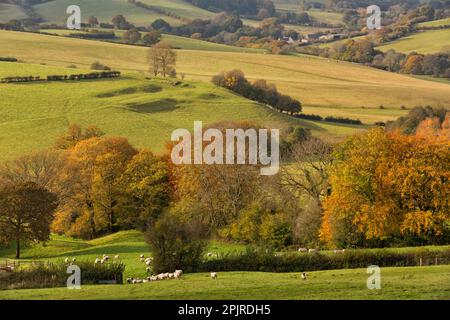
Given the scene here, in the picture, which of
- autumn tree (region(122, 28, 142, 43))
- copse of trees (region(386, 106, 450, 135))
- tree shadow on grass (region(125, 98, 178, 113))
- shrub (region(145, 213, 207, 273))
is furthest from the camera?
autumn tree (region(122, 28, 142, 43))

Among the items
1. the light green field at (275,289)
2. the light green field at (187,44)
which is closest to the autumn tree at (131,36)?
the light green field at (187,44)

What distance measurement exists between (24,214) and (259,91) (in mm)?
70850

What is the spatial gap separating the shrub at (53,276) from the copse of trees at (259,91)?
263 feet

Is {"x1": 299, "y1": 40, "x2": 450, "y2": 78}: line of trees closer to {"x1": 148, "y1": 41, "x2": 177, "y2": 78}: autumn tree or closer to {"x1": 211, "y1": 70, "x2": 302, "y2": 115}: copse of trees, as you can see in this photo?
{"x1": 211, "y1": 70, "x2": 302, "y2": 115}: copse of trees

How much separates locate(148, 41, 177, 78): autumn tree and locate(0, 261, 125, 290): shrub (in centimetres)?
9828

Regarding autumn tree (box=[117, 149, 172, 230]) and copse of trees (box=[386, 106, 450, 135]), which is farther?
copse of trees (box=[386, 106, 450, 135])

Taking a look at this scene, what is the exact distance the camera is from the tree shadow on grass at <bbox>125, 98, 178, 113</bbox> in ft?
375

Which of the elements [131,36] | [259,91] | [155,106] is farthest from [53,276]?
[131,36]

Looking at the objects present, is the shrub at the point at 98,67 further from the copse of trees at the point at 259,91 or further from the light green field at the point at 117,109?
the copse of trees at the point at 259,91

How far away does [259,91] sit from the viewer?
12825cm

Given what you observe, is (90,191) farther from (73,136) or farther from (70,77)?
(70,77)

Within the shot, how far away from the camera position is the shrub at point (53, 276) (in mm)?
41094

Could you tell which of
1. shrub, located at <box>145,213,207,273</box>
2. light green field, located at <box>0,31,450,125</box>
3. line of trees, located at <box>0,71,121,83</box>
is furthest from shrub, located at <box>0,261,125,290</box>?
light green field, located at <box>0,31,450,125</box>
